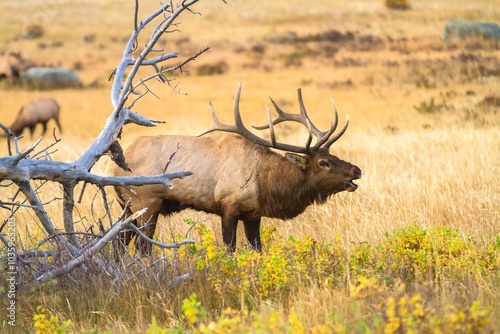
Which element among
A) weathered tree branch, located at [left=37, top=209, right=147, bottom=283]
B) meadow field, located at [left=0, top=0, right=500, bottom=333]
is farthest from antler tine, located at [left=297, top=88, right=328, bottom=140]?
weathered tree branch, located at [left=37, top=209, right=147, bottom=283]

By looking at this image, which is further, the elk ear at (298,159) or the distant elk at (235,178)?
the elk ear at (298,159)

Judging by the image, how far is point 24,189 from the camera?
5.47 meters

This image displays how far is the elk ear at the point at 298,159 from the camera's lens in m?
7.80

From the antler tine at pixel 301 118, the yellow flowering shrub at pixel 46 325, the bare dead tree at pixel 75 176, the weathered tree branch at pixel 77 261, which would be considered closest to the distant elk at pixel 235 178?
the antler tine at pixel 301 118

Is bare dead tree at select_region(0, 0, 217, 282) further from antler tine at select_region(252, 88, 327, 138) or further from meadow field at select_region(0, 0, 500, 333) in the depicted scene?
antler tine at select_region(252, 88, 327, 138)

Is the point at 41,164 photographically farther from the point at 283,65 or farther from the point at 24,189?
the point at 283,65

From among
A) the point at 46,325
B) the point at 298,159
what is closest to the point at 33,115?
the point at 298,159

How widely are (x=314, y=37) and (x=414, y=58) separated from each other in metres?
12.1

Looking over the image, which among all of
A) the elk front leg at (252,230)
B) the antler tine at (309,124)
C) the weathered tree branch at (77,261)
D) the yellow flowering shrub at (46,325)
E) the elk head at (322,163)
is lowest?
the elk front leg at (252,230)

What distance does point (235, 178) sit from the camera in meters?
7.67

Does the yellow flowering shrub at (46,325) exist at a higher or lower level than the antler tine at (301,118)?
lower

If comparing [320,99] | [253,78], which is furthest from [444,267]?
[253,78]

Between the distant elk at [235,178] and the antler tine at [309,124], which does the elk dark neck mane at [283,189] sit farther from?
the antler tine at [309,124]

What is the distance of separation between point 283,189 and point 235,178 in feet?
1.52
